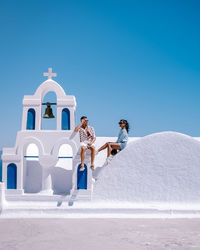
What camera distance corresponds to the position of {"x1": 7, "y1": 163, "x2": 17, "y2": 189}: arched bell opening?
7652mm

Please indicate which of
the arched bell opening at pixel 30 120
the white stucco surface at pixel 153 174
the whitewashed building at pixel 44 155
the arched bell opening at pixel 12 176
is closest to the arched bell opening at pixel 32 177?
the whitewashed building at pixel 44 155

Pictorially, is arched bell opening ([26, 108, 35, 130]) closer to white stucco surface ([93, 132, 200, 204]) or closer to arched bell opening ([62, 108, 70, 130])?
arched bell opening ([62, 108, 70, 130])

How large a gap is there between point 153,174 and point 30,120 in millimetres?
3699

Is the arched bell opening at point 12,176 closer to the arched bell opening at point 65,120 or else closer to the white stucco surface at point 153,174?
the arched bell opening at point 65,120

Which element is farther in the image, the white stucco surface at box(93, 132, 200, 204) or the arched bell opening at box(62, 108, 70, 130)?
the arched bell opening at box(62, 108, 70, 130)

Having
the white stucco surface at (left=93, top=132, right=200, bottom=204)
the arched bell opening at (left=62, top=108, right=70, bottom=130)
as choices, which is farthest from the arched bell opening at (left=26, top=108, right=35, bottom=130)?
the white stucco surface at (left=93, top=132, right=200, bottom=204)

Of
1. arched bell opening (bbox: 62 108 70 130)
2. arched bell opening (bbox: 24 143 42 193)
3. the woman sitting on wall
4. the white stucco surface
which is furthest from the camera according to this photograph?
arched bell opening (bbox: 24 143 42 193)

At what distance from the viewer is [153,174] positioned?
7703 millimetres

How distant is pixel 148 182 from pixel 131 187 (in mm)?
467

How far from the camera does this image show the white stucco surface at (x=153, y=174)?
7.59 m

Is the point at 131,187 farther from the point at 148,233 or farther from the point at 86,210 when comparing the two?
the point at 148,233

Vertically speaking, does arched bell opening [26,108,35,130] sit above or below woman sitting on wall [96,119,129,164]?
above

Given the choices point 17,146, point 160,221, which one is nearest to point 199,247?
point 160,221

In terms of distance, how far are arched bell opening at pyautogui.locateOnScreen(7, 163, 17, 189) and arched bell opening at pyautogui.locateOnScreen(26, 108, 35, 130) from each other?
1.14 meters
